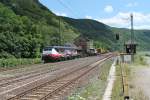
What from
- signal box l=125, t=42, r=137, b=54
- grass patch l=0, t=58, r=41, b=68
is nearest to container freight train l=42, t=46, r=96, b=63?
grass patch l=0, t=58, r=41, b=68

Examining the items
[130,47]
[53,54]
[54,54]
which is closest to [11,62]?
[53,54]

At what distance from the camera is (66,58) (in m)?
75.4

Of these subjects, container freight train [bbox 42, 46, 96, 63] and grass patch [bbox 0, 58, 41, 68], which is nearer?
grass patch [bbox 0, 58, 41, 68]

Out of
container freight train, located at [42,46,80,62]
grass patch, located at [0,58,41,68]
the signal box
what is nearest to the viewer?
grass patch, located at [0,58,41,68]

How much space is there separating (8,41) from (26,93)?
1855 inches

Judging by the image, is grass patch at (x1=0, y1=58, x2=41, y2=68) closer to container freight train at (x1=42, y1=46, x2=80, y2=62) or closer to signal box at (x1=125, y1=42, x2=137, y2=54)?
container freight train at (x1=42, y1=46, x2=80, y2=62)

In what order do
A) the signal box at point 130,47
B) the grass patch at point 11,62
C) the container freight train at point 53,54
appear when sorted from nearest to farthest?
the grass patch at point 11,62 < the signal box at point 130,47 < the container freight train at point 53,54

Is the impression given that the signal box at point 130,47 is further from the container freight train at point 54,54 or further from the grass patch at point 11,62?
the grass patch at point 11,62

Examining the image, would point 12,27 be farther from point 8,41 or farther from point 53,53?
point 53,53

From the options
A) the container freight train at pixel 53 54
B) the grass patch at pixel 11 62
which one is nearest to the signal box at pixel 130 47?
the container freight train at pixel 53 54

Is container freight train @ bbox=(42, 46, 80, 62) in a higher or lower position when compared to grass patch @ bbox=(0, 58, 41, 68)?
higher

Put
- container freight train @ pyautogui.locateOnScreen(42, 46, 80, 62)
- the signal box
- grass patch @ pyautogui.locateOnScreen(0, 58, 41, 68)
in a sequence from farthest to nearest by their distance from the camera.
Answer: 1. container freight train @ pyautogui.locateOnScreen(42, 46, 80, 62)
2. the signal box
3. grass patch @ pyautogui.locateOnScreen(0, 58, 41, 68)

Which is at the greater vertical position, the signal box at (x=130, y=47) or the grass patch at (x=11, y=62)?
the signal box at (x=130, y=47)

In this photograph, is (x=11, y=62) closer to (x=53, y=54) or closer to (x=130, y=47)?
(x=53, y=54)
